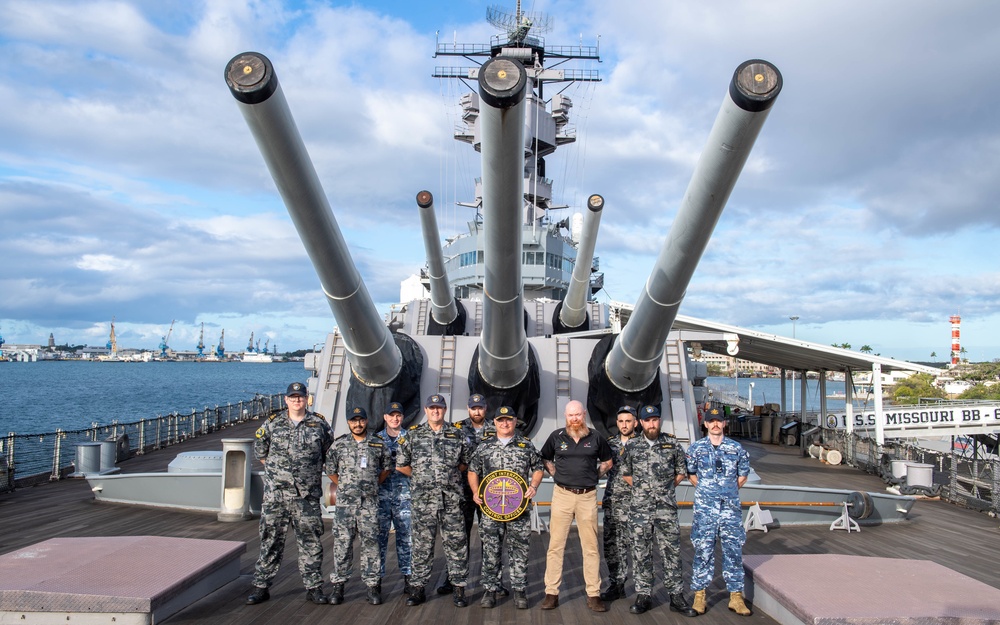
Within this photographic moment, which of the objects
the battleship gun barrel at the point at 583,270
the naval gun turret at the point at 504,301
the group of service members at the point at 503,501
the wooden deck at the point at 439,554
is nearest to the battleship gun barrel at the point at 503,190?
the naval gun turret at the point at 504,301

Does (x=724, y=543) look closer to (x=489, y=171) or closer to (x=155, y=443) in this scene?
(x=489, y=171)

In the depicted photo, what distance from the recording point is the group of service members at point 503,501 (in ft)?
15.4

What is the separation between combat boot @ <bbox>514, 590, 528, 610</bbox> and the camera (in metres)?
4.66

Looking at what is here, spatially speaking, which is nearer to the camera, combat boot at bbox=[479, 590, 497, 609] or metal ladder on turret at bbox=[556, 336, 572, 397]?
combat boot at bbox=[479, 590, 497, 609]

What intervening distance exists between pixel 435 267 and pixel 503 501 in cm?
641

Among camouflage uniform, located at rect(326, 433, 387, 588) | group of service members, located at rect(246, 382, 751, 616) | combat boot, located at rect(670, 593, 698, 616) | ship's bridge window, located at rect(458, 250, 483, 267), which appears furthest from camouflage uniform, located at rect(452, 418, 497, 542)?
ship's bridge window, located at rect(458, 250, 483, 267)

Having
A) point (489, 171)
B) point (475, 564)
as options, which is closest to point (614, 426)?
point (475, 564)

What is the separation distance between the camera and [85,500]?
338 inches

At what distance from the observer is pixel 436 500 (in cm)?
480

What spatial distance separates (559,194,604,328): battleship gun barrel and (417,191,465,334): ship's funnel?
1.83 meters

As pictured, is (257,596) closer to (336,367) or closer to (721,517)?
(721,517)

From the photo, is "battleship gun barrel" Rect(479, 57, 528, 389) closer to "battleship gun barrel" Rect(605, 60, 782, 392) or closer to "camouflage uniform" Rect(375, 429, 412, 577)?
"battleship gun barrel" Rect(605, 60, 782, 392)

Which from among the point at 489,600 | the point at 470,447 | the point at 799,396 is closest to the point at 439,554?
the point at 489,600

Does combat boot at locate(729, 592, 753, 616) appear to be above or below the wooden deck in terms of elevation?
above
